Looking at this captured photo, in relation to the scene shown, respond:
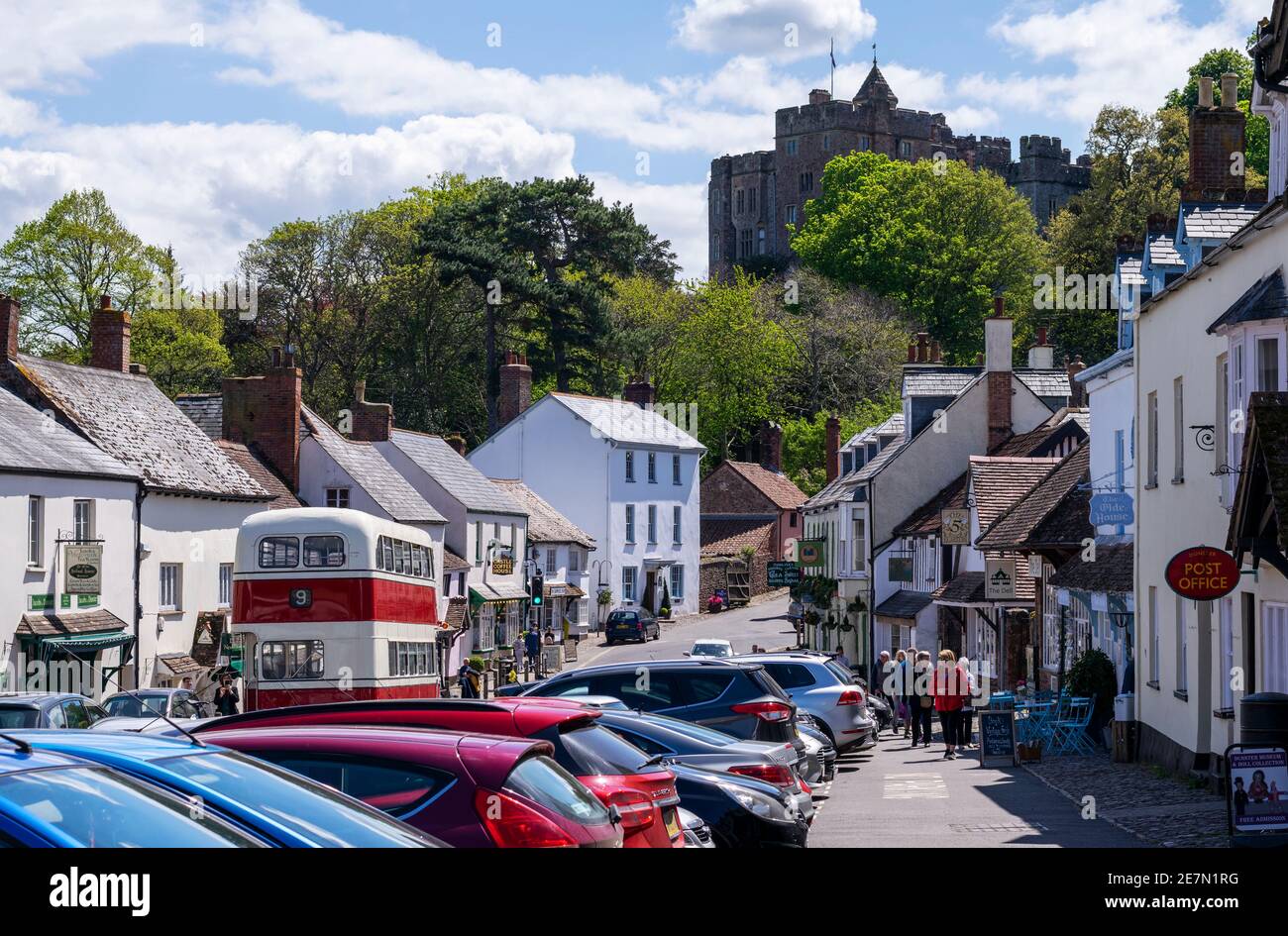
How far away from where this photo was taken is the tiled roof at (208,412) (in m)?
54.3

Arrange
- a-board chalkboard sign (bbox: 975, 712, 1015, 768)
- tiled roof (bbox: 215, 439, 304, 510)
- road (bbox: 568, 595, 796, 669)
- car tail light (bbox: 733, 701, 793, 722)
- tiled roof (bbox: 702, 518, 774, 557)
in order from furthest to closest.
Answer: tiled roof (bbox: 702, 518, 774, 557) < road (bbox: 568, 595, 796, 669) < tiled roof (bbox: 215, 439, 304, 510) < a-board chalkboard sign (bbox: 975, 712, 1015, 768) < car tail light (bbox: 733, 701, 793, 722)

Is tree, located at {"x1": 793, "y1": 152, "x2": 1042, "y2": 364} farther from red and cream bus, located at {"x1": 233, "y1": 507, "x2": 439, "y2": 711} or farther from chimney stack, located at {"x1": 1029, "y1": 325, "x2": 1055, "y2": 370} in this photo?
red and cream bus, located at {"x1": 233, "y1": 507, "x2": 439, "y2": 711}

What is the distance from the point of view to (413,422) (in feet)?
279

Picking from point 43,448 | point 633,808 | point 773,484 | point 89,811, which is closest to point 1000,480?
point 43,448

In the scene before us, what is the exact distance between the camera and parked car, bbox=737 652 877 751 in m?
26.7

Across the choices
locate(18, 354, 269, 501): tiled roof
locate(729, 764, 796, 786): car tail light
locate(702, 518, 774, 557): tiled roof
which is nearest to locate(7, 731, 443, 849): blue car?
locate(729, 764, 796, 786): car tail light

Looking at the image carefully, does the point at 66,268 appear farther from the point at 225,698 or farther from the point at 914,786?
the point at 914,786

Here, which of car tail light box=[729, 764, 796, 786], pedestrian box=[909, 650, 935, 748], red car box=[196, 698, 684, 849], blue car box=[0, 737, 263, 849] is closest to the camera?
blue car box=[0, 737, 263, 849]

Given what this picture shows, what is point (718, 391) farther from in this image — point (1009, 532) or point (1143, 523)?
point (1143, 523)

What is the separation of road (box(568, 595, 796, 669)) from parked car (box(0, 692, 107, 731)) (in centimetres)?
3404

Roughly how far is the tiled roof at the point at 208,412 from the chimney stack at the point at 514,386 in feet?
77.8

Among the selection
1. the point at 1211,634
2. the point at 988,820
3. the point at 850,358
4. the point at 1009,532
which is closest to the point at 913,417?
the point at 1009,532

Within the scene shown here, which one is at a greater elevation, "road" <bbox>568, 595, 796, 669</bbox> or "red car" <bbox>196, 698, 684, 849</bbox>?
"red car" <bbox>196, 698, 684, 849</bbox>

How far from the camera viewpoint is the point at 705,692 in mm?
19625
